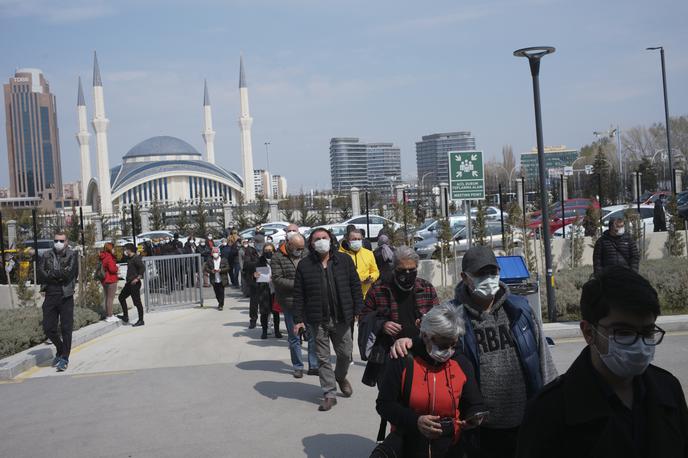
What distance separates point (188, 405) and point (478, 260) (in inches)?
203

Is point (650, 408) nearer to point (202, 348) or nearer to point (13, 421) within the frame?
point (13, 421)

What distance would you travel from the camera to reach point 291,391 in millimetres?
8953

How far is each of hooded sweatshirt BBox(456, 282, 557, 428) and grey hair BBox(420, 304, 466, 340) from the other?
0.61ft

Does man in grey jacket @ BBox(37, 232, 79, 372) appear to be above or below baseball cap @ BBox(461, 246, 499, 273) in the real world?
below

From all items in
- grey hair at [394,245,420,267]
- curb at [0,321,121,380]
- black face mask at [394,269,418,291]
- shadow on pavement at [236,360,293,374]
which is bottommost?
shadow on pavement at [236,360,293,374]

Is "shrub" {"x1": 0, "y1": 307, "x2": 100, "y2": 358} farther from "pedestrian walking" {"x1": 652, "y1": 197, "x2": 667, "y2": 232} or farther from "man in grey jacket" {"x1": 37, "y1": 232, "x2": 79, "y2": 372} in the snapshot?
"pedestrian walking" {"x1": 652, "y1": 197, "x2": 667, "y2": 232}

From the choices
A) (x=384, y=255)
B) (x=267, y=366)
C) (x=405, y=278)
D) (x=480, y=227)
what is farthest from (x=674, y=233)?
(x=405, y=278)

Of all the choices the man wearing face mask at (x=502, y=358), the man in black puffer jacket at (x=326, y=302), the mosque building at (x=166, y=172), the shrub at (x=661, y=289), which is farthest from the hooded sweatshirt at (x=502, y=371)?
the mosque building at (x=166, y=172)

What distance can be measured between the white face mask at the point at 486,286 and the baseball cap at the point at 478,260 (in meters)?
0.07

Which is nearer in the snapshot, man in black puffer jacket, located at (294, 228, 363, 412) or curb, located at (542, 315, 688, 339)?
man in black puffer jacket, located at (294, 228, 363, 412)

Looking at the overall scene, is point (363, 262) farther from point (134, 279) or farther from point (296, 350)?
point (134, 279)

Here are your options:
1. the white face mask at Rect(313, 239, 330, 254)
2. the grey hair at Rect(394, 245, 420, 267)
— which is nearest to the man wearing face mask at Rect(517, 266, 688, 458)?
the grey hair at Rect(394, 245, 420, 267)

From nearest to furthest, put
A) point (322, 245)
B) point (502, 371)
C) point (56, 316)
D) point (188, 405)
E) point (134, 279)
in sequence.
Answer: point (502, 371), point (322, 245), point (188, 405), point (56, 316), point (134, 279)

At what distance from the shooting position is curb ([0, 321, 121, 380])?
34.4ft
